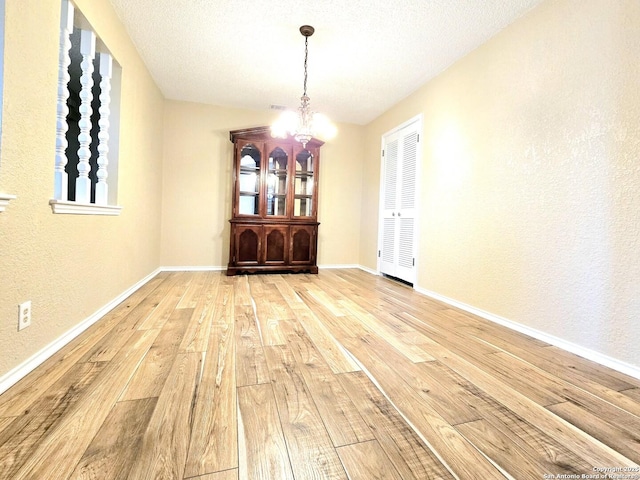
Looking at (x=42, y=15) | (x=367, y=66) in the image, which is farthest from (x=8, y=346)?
(x=367, y=66)

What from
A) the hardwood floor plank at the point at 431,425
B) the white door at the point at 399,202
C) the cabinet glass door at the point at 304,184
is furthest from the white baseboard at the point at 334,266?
the hardwood floor plank at the point at 431,425

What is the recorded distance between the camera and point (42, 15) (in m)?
1.43

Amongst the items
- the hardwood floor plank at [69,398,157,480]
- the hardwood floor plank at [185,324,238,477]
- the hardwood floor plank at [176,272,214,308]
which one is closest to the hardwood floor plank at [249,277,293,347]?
the hardwood floor plank at [185,324,238,477]

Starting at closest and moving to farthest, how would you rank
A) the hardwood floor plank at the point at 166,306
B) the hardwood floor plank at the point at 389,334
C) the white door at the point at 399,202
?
1. the hardwood floor plank at the point at 389,334
2. the hardwood floor plank at the point at 166,306
3. the white door at the point at 399,202

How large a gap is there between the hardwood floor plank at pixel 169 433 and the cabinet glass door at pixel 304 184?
321 cm

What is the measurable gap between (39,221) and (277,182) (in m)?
3.06

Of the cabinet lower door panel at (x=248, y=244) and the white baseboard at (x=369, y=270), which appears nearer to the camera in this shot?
the cabinet lower door panel at (x=248, y=244)

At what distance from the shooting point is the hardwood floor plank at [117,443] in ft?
2.77

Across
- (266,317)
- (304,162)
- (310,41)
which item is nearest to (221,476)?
(266,317)

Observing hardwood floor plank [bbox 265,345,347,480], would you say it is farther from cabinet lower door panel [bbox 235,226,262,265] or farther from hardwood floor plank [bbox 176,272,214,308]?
cabinet lower door panel [bbox 235,226,262,265]

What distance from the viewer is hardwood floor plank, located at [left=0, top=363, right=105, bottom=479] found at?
0.88m

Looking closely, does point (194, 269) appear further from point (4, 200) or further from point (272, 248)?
point (4, 200)

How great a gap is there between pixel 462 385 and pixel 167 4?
3.22 metres

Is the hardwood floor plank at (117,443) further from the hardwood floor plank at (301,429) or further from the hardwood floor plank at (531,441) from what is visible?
the hardwood floor plank at (531,441)
